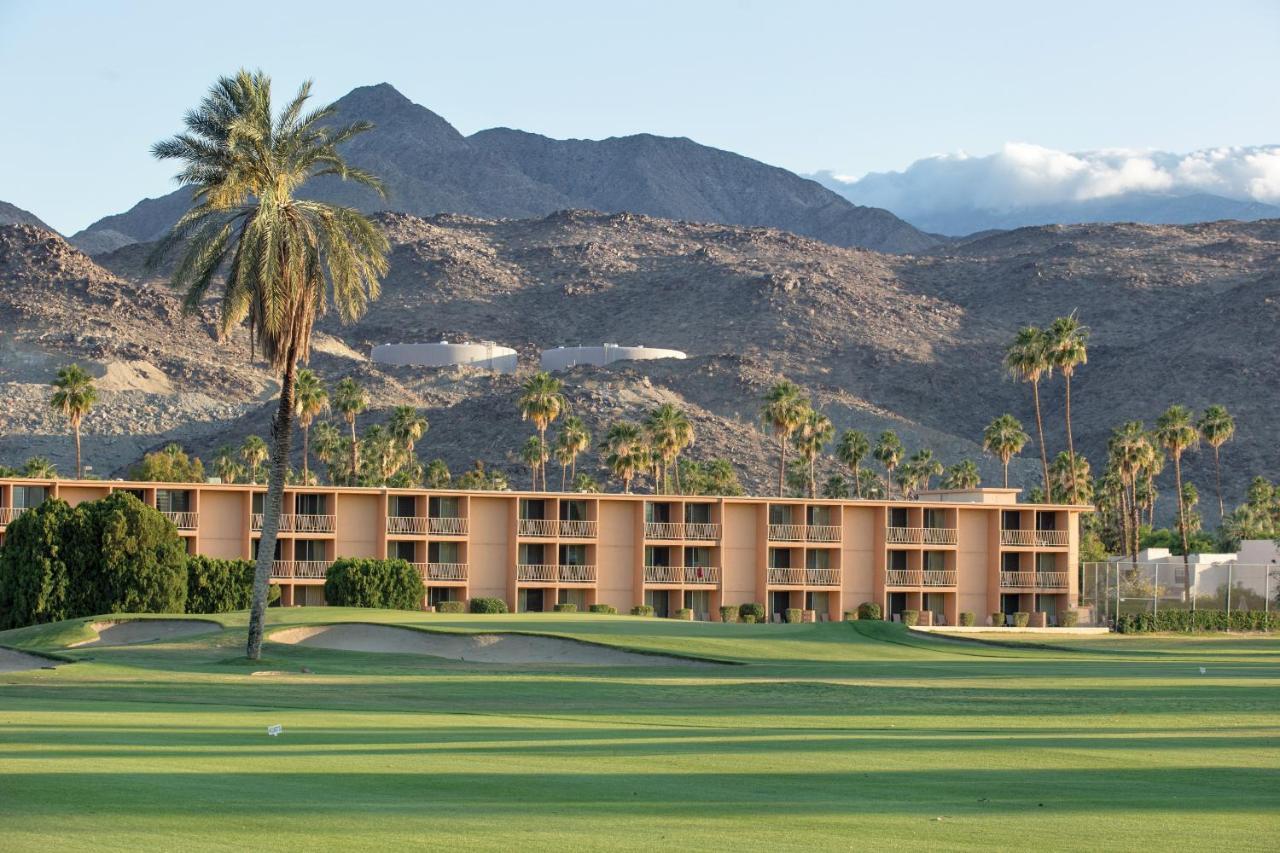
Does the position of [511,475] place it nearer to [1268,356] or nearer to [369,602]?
[369,602]

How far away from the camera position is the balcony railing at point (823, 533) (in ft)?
264

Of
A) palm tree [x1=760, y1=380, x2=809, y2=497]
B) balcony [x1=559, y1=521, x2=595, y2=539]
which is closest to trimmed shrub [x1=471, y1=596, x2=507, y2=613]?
balcony [x1=559, y1=521, x2=595, y2=539]

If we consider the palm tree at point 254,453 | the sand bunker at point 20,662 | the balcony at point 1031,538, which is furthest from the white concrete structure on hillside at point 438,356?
the sand bunker at point 20,662

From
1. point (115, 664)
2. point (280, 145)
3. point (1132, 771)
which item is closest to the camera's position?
point (1132, 771)

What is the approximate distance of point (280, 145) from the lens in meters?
42.7

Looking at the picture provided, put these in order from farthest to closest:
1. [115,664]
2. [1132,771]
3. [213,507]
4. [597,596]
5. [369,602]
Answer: [597,596] → [213,507] → [369,602] → [115,664] → [1132,771]

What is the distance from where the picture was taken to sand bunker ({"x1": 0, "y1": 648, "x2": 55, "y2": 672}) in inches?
1652

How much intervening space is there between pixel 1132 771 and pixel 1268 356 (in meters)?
188

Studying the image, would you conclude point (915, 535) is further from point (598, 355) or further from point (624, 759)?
point (598, 355)

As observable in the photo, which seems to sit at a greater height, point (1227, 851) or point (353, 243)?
point (353, 243)

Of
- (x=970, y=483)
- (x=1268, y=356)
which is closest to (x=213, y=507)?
(x=970, y=483)

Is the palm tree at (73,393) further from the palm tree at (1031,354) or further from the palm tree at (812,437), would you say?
the palm tree at (1031,354)

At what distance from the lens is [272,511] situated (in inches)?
1762

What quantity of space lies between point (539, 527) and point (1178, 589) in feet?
111
